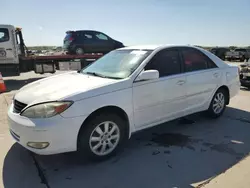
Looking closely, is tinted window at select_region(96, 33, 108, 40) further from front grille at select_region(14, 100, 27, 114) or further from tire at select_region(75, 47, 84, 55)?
front grille at select_region(14, 100, 27, 114)

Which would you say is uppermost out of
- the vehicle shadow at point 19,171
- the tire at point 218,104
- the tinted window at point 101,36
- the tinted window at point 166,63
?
the tinted window at point 101,36

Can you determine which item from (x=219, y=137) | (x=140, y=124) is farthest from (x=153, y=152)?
(x=219, y=137)

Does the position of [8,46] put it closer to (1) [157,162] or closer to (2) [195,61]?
(2) [195,61]

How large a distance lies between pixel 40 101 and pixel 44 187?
100 cm

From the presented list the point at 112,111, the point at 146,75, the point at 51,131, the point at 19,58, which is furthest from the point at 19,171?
the point at 19,58

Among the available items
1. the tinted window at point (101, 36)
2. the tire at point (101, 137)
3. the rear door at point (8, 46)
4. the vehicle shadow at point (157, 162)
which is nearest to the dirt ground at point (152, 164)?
the vehicle shadow at point (157, 162)

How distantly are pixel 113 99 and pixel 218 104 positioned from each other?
2756 mm

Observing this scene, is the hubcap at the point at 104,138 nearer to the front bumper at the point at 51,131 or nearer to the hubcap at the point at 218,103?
the front bumper at the point at 51,131

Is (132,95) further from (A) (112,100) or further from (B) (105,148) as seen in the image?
(B) (105,148)

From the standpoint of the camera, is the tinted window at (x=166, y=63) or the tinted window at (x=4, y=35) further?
the tinted window at (x=4, y=35)

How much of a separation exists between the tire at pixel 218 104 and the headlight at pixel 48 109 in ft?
10.4

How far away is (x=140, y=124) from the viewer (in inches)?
151

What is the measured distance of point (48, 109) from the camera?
306 cm

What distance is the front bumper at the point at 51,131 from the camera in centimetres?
300
